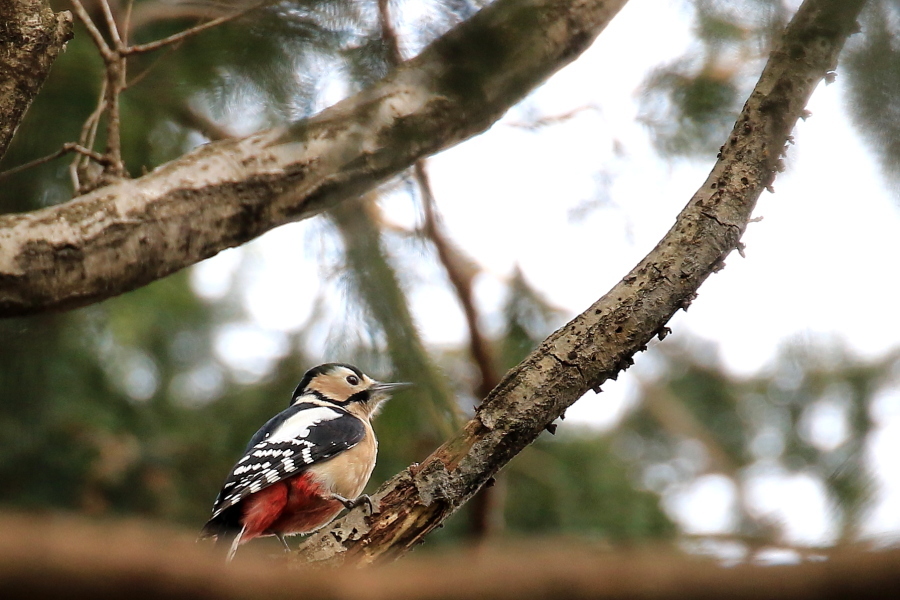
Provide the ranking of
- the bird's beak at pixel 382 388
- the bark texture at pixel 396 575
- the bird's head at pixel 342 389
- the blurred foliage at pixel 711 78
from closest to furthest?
the bark texture at pixel 396 575 < the blurred foliage at pixel 711 78 < the bird's beak at pixel 382 388 < the bird's head at pixel 342 389

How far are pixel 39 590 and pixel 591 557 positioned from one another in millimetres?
447

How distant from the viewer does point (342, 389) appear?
4.33m

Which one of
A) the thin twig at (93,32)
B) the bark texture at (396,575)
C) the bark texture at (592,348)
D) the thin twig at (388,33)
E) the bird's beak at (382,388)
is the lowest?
the bark texture at (396,575)

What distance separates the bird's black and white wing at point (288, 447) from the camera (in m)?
3.25

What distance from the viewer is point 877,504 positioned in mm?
1255

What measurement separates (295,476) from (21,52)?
188 centimetres

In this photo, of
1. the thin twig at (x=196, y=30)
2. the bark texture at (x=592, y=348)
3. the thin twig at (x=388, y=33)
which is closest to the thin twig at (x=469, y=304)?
the thin twig at (x=196, y=30)

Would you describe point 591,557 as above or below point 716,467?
below

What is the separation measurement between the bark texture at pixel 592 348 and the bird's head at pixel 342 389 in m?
1.83

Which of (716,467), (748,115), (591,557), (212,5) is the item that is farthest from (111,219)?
(716,467)

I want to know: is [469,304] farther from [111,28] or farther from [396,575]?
[396,575]

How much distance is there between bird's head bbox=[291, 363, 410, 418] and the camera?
13.7ft

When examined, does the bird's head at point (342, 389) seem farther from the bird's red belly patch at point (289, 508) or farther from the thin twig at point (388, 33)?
the thin twig at point (388, 33)

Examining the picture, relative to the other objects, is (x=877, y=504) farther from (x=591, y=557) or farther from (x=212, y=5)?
(x=212, y=5)
